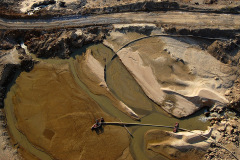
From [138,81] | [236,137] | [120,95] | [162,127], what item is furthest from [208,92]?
[120,95]

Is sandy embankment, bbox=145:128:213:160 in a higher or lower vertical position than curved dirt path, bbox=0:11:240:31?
lower

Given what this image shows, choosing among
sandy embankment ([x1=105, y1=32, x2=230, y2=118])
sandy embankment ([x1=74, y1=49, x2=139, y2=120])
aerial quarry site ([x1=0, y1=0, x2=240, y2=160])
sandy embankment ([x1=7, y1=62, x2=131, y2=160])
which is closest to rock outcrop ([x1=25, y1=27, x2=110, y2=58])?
aerial quarry site ([x1=0, y1=0, x2=240, y2=160])

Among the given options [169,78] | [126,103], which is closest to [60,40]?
[126,103]

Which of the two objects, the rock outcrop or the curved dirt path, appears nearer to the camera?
the curved dirt path

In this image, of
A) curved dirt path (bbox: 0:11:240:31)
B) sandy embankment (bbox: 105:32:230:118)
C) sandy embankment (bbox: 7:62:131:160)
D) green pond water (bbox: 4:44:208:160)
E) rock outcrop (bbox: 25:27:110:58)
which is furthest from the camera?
rock outcrop (bbox: 25:27:110:58)

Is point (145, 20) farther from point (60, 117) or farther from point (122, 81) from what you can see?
point (60, 117)

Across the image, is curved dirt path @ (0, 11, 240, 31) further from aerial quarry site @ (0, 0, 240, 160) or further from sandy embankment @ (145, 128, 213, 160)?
sandy embankment @ (145, 128, 213, 160)
